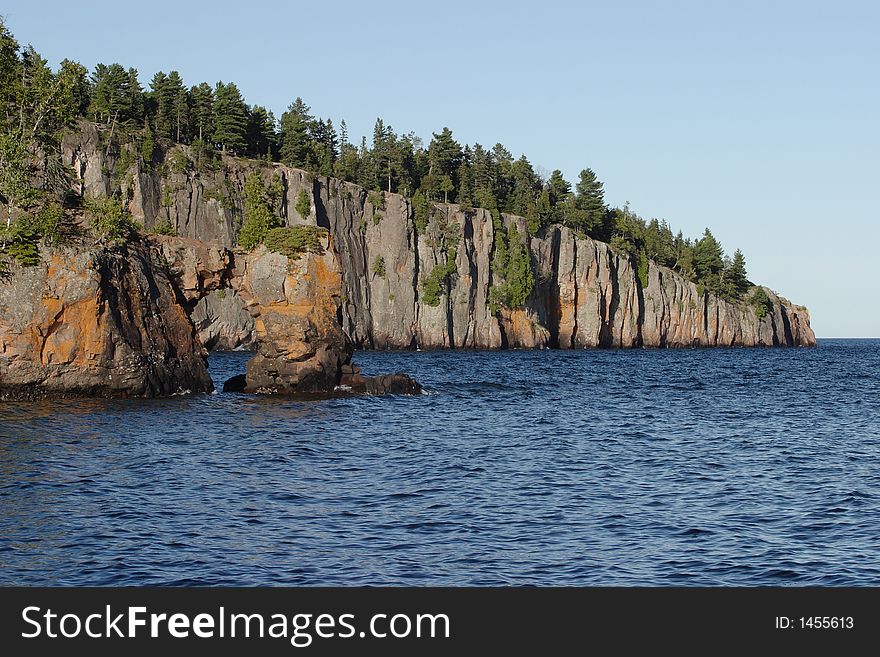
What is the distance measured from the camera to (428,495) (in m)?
25.7

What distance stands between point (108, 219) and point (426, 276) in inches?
3591

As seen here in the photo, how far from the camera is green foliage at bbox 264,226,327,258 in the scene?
Result: 5497 cm

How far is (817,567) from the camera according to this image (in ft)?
61.7

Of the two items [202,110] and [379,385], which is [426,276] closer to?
[202,110]

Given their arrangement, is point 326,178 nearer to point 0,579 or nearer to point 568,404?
point 568,404

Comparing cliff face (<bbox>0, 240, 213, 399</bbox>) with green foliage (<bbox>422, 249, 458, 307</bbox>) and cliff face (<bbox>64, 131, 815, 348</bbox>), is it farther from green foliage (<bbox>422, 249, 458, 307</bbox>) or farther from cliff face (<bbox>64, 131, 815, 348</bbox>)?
green foliage (<bbox>422, 249, 458, 307</bbox>)

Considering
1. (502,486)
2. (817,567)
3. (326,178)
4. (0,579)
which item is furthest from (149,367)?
(326,178)

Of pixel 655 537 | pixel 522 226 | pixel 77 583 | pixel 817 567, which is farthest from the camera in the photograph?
pixel 522 226

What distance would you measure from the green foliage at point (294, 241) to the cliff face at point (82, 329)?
26.3ft

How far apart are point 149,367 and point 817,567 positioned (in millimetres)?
38482

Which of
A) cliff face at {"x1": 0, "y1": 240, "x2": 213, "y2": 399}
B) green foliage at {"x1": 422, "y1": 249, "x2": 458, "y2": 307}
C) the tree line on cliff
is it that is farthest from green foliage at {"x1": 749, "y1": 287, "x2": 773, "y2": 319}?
cliff face at {"x1": 0, "y1": 240, "x2": 213, "y2": 399}

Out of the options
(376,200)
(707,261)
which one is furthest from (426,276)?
(707,261)

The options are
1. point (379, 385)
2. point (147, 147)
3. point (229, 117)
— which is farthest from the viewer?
point (229, 117)

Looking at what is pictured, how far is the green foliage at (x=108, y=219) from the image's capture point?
4900 centimetres
